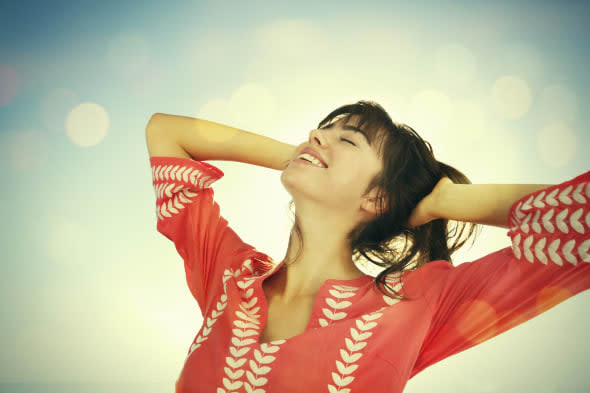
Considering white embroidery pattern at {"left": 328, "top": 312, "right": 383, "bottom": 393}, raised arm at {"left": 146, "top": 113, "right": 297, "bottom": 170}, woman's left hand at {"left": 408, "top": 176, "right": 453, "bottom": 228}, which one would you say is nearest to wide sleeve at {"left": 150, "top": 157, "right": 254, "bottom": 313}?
raised arm at {"left": 146, "top": 113, "right": 297, "bottom": 170}

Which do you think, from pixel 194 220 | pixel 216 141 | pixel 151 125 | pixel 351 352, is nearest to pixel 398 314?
pixel 351 352

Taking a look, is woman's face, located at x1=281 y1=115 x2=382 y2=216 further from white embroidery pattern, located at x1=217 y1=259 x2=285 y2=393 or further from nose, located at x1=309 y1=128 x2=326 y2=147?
white embroidery pattern, located at x1=217 y1=259 x2=285 y2=393

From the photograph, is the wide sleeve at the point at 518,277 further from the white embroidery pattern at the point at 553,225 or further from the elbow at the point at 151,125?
the elbow at the point at 151,125

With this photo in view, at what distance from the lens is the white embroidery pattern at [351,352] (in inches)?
44.5

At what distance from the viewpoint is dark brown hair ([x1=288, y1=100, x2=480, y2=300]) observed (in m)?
1.57

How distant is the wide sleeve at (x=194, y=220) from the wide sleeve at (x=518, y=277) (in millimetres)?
780

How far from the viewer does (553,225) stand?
38.8 inches

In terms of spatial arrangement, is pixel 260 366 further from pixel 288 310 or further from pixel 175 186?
pixel 175 186

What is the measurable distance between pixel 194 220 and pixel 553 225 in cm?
124

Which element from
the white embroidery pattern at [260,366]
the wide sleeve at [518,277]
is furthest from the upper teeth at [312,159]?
the white embroidery pattern at [260,366]

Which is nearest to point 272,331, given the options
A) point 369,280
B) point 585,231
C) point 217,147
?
point 369,280

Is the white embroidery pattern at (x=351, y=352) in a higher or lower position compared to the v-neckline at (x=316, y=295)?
lower

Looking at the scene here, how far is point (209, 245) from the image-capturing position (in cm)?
163

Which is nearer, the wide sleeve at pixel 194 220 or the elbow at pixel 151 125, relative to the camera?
the wide sleeve at pixel 194 220
